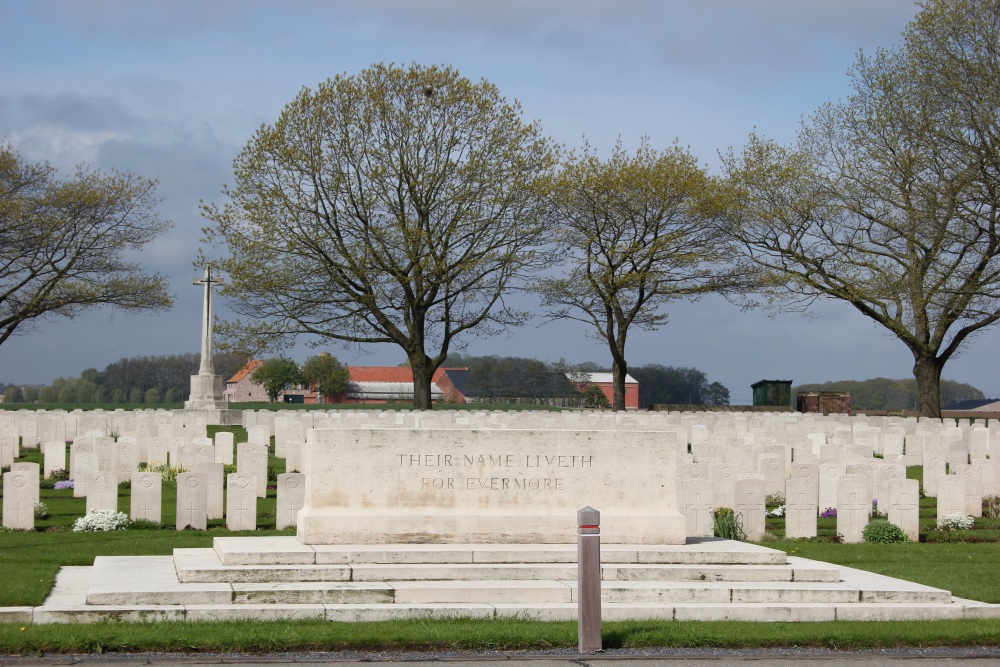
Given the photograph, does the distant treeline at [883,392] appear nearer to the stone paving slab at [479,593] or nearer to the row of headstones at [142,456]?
the row of headstones at [142,456]

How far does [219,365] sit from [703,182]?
46.5 m

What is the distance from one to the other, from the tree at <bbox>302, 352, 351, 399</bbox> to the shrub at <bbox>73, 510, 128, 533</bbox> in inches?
2300

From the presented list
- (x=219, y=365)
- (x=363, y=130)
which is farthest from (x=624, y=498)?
(x=219, y=365)

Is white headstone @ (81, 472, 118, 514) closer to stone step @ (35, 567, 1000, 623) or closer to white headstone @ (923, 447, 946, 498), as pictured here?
stone step @ (35, 567, 1000, 623)

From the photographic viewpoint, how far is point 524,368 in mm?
68125

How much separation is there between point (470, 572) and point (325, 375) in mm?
64742

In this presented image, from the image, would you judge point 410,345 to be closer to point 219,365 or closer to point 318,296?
point 318,296

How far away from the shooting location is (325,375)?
241 feet

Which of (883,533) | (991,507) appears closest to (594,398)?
(991,507)

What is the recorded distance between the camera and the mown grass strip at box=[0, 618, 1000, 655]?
7797mm

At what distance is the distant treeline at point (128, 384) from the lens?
6725 centimetres

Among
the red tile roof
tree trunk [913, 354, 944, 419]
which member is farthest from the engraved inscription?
the red tile roof

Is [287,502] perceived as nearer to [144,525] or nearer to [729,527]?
[144,525]

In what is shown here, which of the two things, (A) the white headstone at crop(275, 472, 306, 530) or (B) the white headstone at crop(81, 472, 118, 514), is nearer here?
(A) the white headstone at crop(275, 472, 306, 530)
